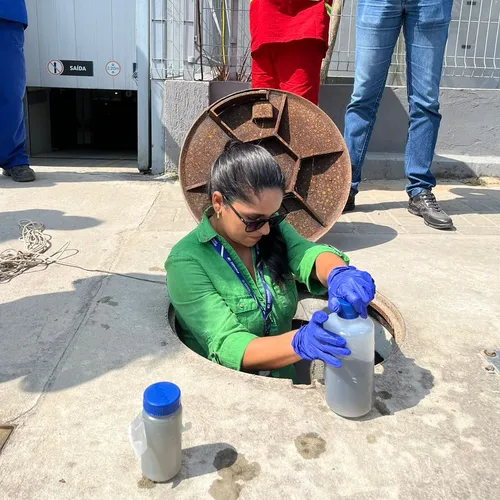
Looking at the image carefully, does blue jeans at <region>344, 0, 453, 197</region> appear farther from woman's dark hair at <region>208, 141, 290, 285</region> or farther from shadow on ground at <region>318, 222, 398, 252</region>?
woman's dark hair at <region>208, 141, 290, 285</region>

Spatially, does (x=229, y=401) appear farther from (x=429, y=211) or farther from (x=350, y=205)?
(x=350, y=205)

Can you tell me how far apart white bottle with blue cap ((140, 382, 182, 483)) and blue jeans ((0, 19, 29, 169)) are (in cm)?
454

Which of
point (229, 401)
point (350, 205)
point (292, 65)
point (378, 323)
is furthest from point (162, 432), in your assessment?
point (292, 65)

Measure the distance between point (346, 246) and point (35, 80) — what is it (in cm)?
597

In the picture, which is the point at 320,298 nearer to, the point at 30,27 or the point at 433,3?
the point at 433,3

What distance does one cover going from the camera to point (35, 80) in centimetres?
759

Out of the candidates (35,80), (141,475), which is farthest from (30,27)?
(141,475)

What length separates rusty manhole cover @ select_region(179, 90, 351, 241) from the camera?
327 centimetres

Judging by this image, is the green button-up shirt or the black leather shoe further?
the black leather shoe

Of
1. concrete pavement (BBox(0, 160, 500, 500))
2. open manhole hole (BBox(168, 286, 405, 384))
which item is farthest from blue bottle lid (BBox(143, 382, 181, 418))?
open manhole hole (BBox(168, 286, 405, 384))

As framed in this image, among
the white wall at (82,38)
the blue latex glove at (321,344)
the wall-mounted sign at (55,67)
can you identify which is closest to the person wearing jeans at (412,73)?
the blue latex glove at (321,344)

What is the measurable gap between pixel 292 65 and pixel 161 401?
3315 millimetres

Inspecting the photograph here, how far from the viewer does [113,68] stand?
24.4 ft

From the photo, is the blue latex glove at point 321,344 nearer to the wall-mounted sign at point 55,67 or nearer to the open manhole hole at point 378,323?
the open manhole hole at point 378,323
